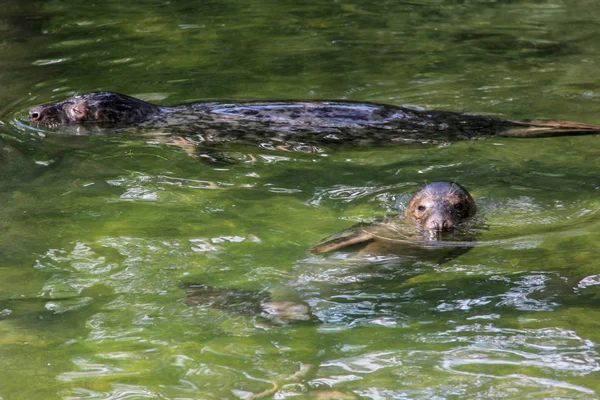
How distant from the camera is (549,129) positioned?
8.34 metres

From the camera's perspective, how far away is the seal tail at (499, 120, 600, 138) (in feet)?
27.1

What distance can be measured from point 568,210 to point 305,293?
7.43 feet

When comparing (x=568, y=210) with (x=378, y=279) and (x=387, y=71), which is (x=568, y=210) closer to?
(x=378, y=279)

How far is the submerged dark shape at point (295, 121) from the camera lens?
8422 mm

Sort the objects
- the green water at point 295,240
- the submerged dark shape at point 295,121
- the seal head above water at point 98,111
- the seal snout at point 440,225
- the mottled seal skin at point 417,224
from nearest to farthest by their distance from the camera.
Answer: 1. the green water at point 295,240
2. the mottled seal skin at point 417,224
3. the seal snout at point 440,225
4. the submerged dark shape at point 295,121
5. the seal head above water at point 98,111

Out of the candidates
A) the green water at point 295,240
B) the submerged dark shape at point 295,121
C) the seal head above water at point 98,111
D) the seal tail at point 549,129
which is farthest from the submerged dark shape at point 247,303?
the seal head above water at point 98,111

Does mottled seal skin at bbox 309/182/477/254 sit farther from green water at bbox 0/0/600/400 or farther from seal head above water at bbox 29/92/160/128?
seal head above water at bbox 29/92/160/128

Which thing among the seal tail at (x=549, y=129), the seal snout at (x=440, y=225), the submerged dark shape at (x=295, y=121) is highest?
the submerged dark shape at (x=295, y=121)

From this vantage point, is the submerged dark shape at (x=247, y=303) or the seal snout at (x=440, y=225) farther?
the seal snout at (x=440, y=225)

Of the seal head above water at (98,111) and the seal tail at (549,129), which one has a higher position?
the seal head above water at (98,111)

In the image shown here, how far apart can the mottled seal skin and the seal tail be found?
185 centimetres

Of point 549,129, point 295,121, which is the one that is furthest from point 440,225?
point 295,121

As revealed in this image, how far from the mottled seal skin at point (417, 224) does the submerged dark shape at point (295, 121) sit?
1.76m

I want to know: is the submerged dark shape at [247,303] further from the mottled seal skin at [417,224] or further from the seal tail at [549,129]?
the seal tail at [549,129]
